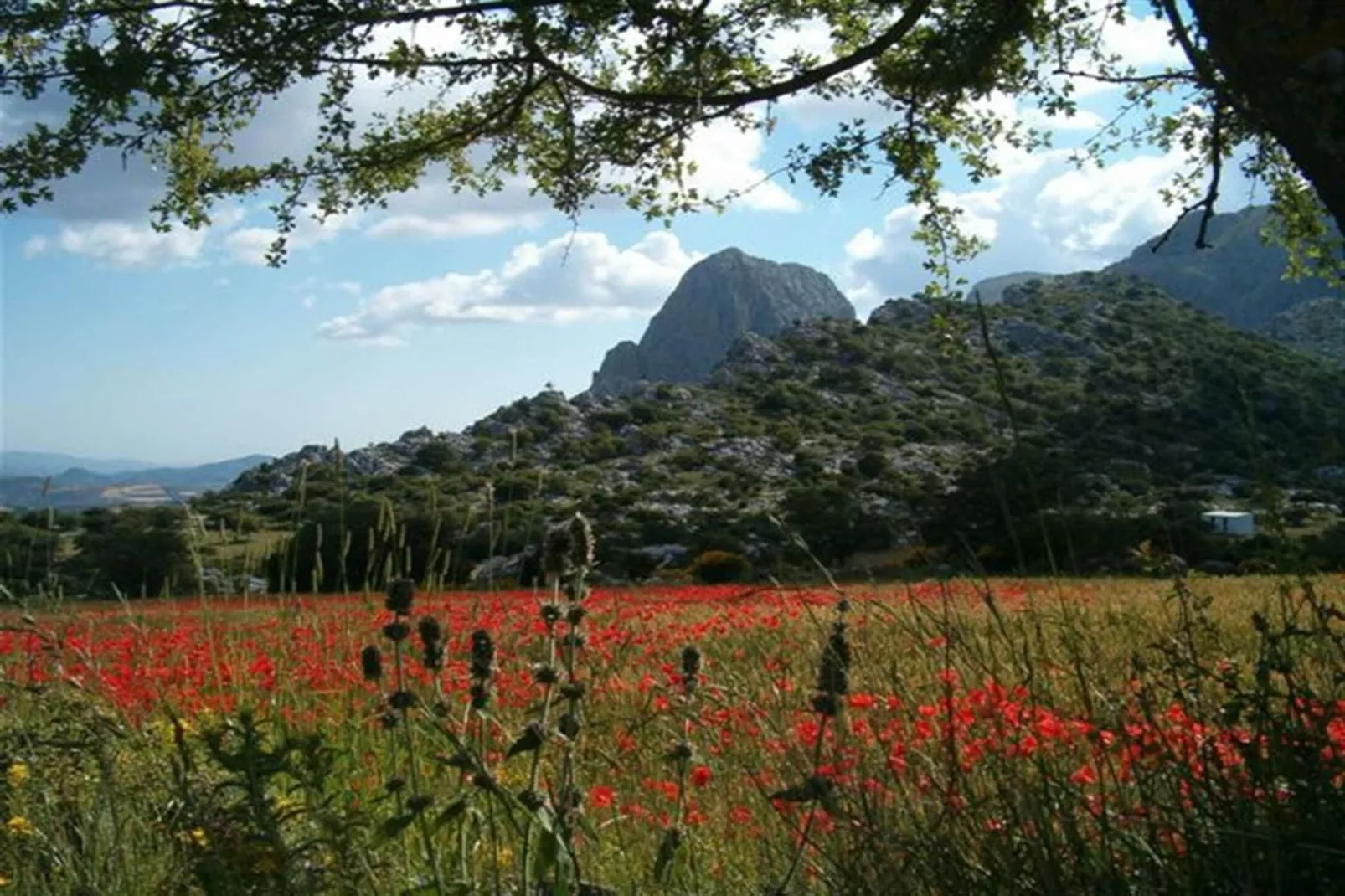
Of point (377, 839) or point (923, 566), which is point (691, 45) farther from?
point (377, 839)

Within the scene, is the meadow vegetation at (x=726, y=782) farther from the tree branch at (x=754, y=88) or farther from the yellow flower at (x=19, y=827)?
the tree branch at (x=754, y=88)

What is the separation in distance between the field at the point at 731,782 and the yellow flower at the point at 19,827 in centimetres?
2

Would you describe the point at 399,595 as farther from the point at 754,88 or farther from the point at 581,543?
the point at 754,88

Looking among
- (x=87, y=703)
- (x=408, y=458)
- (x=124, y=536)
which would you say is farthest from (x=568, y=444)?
(x=87, y=703)

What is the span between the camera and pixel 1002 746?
102 inches

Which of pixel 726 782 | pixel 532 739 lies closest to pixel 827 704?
pixel 532 739

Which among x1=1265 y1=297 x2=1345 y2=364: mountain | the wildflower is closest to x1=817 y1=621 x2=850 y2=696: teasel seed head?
the wildflower

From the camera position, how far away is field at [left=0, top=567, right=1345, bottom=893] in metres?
2.37

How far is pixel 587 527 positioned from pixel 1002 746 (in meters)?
0.95

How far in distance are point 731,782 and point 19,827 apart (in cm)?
206

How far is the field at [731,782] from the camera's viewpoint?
93.1 inches

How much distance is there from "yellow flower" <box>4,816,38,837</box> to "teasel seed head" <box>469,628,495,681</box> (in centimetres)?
147

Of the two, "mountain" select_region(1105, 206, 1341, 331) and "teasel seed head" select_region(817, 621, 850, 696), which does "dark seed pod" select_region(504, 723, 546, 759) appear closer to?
"teasel seed head" select_region(817, 621, 850, 696)

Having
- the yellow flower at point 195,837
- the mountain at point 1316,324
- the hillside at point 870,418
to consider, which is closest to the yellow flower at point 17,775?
the yellow flower at point 195,837
